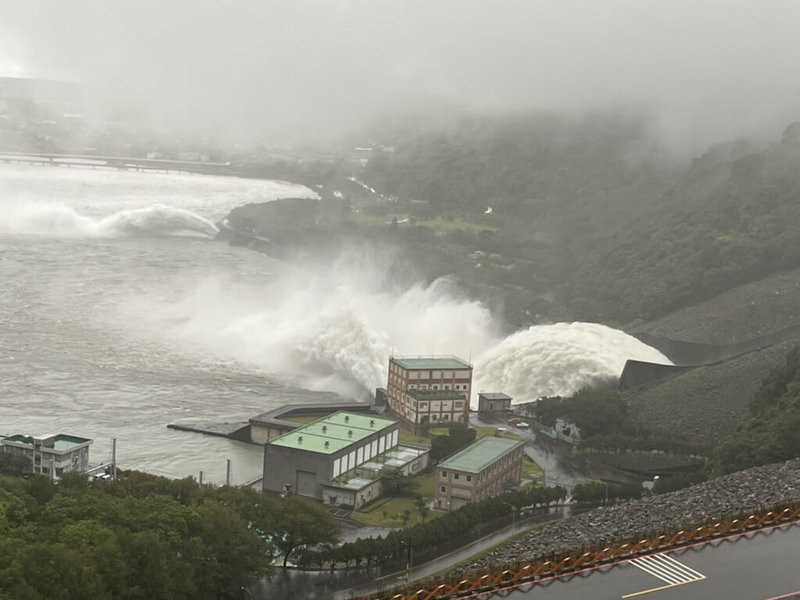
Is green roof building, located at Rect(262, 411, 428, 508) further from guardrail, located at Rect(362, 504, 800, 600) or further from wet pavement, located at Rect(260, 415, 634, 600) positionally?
guardrail, located at Rect(362, 504, 800, 600)

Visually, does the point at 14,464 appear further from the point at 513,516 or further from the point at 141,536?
the point at 513,516

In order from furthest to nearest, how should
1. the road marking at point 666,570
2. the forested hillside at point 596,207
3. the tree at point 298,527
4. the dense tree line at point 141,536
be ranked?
the forested hillside at point 596,207 < the tree at point 298,527 < the road marking at point 666,570 < the dense tree line at point 141,536

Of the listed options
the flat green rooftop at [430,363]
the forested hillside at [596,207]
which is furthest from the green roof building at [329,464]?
the forested hillside at [596,207]

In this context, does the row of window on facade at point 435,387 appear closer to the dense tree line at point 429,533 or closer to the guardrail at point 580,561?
the dense tree line at point 429,533

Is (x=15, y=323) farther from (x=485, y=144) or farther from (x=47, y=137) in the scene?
(x=47, y=137)

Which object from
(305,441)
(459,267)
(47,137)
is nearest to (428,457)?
(305,441)

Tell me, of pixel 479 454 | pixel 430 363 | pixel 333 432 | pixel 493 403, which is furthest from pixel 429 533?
pixel 493 403
